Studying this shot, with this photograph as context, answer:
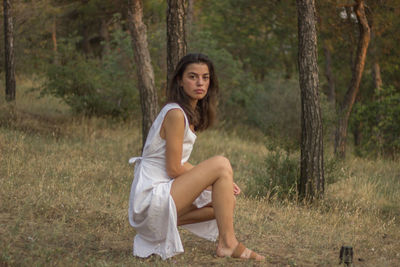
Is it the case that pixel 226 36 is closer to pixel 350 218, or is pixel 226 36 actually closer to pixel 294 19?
pixel 294 19

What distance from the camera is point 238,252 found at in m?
4.43

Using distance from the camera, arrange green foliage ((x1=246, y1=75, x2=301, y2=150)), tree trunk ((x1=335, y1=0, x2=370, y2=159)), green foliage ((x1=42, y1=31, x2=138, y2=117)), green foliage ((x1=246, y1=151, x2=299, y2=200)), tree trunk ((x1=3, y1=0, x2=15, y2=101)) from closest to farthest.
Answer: green foliage ((x1=246, y1=151, x2=299, y2=200))
tree trunk ((x1=335, y1=0, x2=370, y2=159))
tree trunk ((x1=3, y1=0, x2=15, y2=101))
green foliage ((x1=42, y1=31, x2=138, y2=117))
green foliage ((x1=246, y1=75, x2=301, y2=150))

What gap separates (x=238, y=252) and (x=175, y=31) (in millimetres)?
4207

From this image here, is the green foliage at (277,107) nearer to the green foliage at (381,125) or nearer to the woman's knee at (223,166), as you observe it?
the green foliage at (381,125)

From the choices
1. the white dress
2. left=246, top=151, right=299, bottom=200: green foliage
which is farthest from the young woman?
left=246, top=151, right=299, bottom=200: green foliage

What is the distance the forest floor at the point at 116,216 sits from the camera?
4.64 metres

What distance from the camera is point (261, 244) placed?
5.22 metres

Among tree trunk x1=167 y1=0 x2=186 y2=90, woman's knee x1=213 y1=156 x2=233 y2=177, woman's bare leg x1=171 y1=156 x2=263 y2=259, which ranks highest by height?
tree trunk x1=167 y1=0 x2=186 y2=90

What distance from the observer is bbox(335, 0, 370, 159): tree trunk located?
1120 centimetres

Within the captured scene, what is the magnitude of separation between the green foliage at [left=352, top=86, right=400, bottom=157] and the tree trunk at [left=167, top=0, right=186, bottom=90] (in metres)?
7.13

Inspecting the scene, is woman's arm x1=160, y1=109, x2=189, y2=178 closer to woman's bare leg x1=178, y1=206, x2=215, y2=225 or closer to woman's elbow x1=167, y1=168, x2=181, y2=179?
woman's elbow x1=167, y1=168, x2=181, y2=179

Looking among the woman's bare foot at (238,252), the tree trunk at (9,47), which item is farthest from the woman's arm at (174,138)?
the tree trunk at (9,47)

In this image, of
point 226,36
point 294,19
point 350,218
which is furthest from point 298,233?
point 226,36

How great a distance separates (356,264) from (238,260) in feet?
3.71
